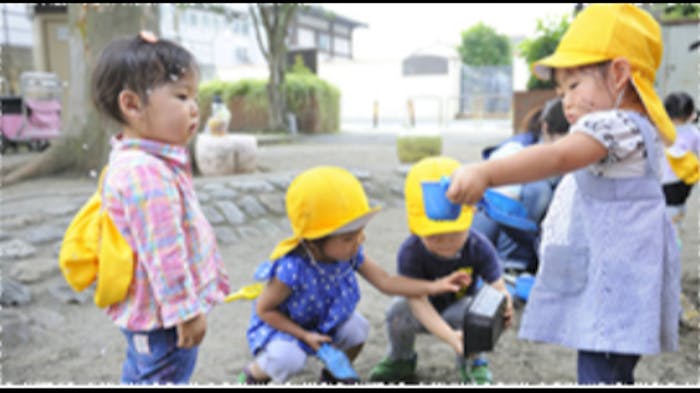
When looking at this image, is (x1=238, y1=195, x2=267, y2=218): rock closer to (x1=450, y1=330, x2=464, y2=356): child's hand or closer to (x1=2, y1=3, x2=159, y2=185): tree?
(x1=2, y1=3, x2=159, y2=185): tree

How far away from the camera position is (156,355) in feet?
5.21

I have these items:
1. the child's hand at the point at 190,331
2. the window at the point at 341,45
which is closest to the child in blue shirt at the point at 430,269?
the child's hand at the point at 190,331

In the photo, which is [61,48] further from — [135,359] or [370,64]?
[370,64]

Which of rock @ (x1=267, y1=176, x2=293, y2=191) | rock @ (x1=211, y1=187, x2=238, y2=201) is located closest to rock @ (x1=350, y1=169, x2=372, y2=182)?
rock @ (x1=267, y1=176, x2=293, y2=191)

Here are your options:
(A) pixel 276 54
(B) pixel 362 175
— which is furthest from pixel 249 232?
(A) pixel 276 54

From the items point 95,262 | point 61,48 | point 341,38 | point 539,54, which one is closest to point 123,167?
point 95,262

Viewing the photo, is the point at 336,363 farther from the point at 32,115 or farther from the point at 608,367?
the point at 32,115

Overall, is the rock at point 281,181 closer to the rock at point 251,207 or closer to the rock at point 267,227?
the rock at point 251,207

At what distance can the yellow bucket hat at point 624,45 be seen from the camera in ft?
4.98

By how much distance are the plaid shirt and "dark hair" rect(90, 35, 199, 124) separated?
0.14 metres

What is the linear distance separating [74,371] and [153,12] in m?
4.39

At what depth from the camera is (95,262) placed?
1526 millimetres

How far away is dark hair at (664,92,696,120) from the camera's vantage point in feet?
12.9

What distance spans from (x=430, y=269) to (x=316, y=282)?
0.49 metres
